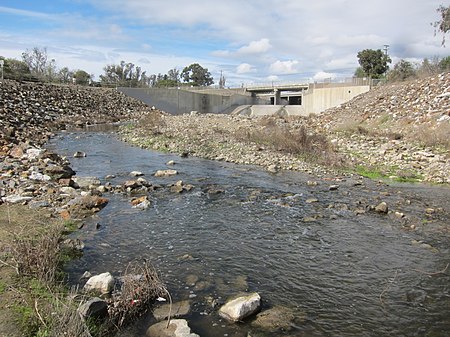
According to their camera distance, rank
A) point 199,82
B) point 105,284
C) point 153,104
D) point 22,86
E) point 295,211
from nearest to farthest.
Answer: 1. point 105,284
2. point 295,211
3. point 22,86
4. point 153,104
5. point 199,82

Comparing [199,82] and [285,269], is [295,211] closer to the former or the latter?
[285,269]

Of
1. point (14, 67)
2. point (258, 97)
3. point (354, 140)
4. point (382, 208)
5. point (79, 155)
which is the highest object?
point (14, 67)

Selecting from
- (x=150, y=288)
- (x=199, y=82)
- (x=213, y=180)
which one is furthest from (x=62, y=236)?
(x=199, y=82)

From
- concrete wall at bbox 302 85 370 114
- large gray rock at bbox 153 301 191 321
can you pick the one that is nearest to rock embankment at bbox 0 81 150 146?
large gray rock at bbox 153 301 191 321

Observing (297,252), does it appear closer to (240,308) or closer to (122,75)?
(240,308)

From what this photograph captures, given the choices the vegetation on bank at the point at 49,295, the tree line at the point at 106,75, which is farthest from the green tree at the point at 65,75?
the vegetation on bank at the point at 49,295

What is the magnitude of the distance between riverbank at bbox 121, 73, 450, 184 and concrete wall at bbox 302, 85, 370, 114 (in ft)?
26.7

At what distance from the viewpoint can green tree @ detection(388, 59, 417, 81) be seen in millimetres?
36925

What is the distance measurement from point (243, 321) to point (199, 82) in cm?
8976

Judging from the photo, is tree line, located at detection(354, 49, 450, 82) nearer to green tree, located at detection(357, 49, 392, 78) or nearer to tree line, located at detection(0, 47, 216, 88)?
green tree, located at detection(357, 49, 392, 78)

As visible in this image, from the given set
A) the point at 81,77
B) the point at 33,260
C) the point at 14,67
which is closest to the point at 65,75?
the point at 81,77

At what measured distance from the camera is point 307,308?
579cm

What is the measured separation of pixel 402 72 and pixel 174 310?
40.6m

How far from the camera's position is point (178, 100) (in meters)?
52.1
